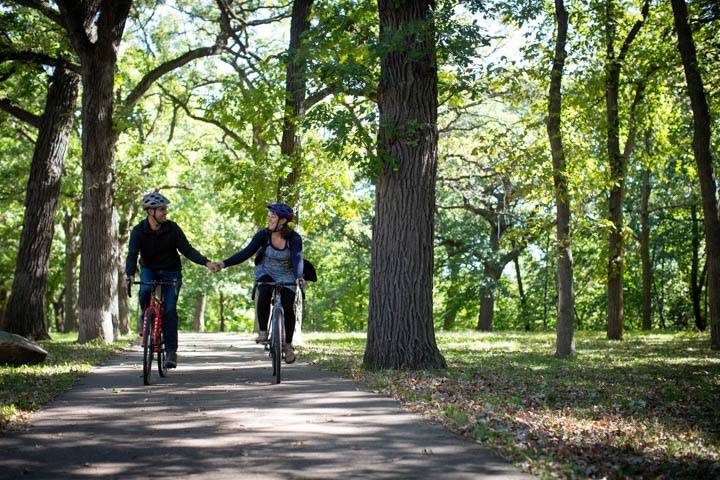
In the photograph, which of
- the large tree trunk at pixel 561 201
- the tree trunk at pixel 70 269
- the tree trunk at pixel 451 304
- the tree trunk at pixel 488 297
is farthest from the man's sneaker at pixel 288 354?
the tree trunk at pixel 451 304

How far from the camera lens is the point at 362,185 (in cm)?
4172

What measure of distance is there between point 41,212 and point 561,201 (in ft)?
43.6

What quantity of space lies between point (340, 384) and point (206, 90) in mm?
21437

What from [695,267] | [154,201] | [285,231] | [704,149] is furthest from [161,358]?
[695,267]

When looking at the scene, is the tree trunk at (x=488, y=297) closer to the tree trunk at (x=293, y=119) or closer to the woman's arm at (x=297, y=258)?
the tree trunk at (x=293, y=119)

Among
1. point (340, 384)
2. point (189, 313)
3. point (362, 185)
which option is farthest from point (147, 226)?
point (189, 313)

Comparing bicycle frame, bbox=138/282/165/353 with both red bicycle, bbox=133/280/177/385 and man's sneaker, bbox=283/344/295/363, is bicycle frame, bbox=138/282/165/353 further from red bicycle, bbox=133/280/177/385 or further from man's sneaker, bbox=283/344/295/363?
man's sneaker, bbox=283/344/295/363

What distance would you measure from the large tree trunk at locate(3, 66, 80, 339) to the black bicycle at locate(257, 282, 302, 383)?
1245cm

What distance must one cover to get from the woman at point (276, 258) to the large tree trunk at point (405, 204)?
1665 mm

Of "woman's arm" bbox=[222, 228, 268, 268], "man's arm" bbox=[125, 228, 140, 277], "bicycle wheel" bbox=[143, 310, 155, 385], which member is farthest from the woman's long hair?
"bicycle wheel" bbox=[143, 310, 155, 385]

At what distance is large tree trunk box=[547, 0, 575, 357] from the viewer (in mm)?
17141

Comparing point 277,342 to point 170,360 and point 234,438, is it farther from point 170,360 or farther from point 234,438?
point 234,438

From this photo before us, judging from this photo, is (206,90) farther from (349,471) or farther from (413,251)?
(349,471)

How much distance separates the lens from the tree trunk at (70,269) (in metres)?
36.2
